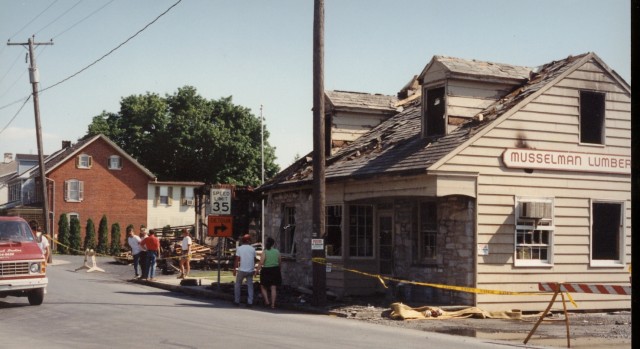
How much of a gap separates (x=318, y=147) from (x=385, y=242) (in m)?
4.92

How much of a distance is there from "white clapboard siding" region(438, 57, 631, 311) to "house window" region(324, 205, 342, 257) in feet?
17.6

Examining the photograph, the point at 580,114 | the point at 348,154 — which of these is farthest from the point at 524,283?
the point at 348,154

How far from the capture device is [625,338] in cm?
1518

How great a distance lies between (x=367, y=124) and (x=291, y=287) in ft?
20.0

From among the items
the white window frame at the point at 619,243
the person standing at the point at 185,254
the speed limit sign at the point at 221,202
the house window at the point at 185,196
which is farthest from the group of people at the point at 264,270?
the house window at the point at 185,196

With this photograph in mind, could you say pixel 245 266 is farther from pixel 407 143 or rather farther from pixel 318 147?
pixel 407 143

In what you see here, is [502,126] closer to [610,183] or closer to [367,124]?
[610,183]

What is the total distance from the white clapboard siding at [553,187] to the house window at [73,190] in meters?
50.7

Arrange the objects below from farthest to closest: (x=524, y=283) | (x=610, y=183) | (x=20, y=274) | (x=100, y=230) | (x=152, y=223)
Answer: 1. (x=152, y=223)
2. (x=100, y=230)
3. (x=610, y=183)
4. (x=524, y=283)
5. (x=20, y=274)

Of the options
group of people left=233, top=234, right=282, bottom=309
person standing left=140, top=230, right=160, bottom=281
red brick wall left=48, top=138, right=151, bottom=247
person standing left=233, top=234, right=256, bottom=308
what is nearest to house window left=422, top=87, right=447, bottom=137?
group of people left=233, top=234, right=282, bottom=309

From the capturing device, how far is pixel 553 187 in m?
20.1

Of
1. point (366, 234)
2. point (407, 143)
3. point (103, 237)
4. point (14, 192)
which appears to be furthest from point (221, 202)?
point (14, 192)

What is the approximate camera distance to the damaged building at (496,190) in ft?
62.8

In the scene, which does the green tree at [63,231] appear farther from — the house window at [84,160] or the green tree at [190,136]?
the green tree at [190,136]
